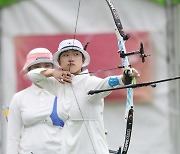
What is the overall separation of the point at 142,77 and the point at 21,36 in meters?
1.29

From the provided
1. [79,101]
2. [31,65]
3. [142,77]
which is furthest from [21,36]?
[79,101]

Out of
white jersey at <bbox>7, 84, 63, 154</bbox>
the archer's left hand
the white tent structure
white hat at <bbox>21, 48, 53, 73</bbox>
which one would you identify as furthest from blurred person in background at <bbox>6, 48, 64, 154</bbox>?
the white tent structure

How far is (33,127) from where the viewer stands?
4.65 metres

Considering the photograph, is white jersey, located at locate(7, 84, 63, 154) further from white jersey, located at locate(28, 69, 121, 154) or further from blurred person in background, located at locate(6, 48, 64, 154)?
white jersey, located at locate(28, 69, 121, 154)

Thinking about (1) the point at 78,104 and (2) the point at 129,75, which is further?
(1) the point at 78,104

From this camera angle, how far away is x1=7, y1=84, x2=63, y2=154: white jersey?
457 centimetres

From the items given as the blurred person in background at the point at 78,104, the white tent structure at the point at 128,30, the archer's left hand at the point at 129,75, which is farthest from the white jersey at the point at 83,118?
the white tent structure at the point at 128,30

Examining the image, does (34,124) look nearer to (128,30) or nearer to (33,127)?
(33,127)

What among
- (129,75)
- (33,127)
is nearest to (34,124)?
(33,127)

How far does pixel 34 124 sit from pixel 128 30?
3.19 m

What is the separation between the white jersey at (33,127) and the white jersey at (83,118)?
1.18ft

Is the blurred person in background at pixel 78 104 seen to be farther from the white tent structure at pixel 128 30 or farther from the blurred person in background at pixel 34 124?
the white tent structure at pixel 128 30

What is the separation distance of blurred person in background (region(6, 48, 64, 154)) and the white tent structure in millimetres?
2954

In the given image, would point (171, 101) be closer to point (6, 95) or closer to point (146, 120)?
point (146, 120)
